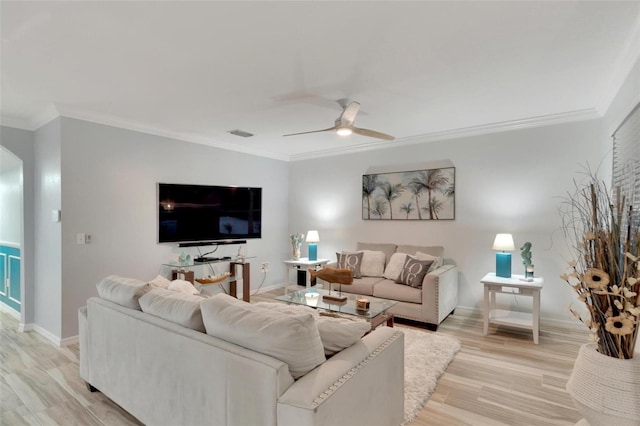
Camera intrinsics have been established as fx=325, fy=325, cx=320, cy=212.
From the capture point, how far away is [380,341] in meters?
1.82

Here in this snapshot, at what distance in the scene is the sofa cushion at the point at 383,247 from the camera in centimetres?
475

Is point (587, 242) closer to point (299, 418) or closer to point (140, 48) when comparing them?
point (299, 418)

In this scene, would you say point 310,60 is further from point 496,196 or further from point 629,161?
point 496,196

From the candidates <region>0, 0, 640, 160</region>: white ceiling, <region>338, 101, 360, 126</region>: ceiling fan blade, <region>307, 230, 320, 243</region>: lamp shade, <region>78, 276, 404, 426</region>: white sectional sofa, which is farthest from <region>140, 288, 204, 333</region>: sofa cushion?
<region>307, 230, 320, 243</region>: lamp shade

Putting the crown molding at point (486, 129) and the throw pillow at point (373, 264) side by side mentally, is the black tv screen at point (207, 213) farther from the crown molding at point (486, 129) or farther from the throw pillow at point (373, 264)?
the throw pillow at point (373, 264)

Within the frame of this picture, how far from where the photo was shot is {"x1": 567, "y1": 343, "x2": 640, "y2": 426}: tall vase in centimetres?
138

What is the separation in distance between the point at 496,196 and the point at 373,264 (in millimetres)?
1849

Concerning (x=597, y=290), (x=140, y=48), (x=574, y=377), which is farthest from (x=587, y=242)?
(x=140, y=48)

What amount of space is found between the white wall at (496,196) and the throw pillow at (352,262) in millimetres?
671

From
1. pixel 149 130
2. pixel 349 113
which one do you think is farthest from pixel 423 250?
pixel 149 130

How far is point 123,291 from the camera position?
221 centimetres

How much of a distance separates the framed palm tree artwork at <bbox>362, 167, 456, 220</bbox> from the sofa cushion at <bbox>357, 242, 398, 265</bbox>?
448 mm

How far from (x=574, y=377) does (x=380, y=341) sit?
3.04ft

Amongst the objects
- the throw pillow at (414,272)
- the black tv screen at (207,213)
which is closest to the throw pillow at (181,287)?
the black tv screen at (207,213)
